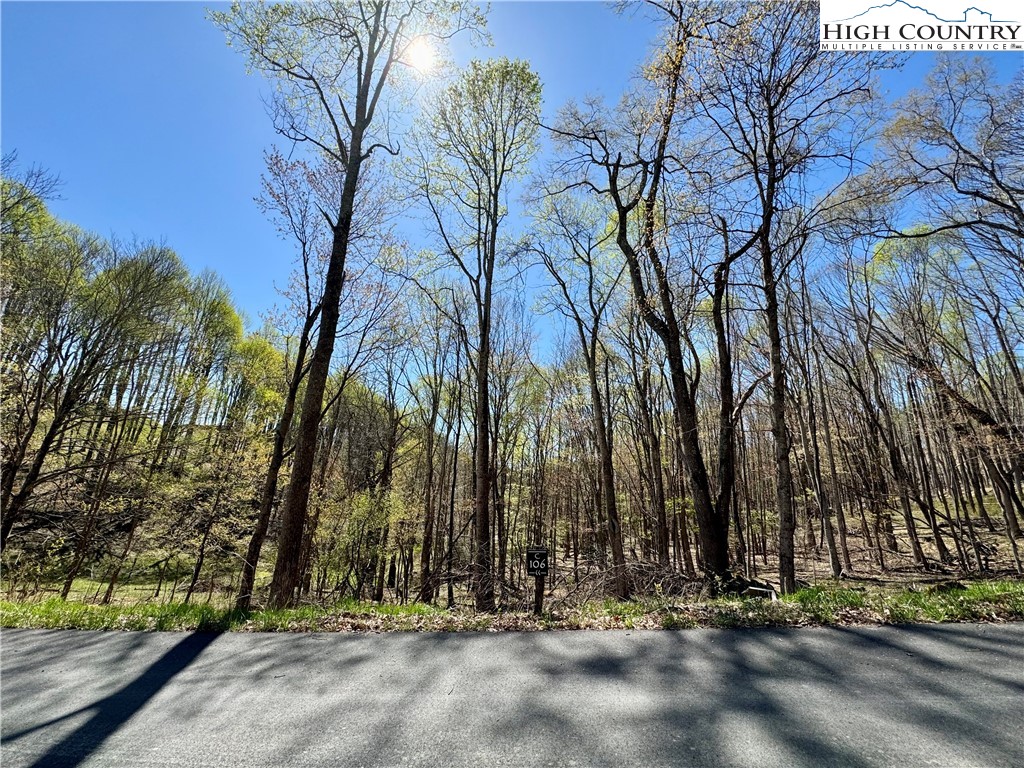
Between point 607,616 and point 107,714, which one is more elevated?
point 607,616

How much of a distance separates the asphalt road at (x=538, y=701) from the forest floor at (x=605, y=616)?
34cm

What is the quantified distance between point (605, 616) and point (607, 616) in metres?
0.02

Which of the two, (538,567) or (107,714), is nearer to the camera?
(107,714)

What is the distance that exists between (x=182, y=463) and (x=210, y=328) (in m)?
9.29

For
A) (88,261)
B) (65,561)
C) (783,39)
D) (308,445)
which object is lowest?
(65,561)

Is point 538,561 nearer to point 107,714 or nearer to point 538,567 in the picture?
point 538,567

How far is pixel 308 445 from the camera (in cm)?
659

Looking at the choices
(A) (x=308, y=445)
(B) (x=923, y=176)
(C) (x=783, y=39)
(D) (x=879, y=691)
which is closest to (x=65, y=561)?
(A) (x=308, y=445)

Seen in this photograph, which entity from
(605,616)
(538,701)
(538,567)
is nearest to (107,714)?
(538,701)

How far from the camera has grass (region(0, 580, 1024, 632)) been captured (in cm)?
430

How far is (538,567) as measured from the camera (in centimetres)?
514

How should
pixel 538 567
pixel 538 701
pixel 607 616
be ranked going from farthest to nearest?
1. pixel 538 567
2. pixel 607 616
3. pixel 538 701

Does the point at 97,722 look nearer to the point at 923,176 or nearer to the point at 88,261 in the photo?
the point at 88,261

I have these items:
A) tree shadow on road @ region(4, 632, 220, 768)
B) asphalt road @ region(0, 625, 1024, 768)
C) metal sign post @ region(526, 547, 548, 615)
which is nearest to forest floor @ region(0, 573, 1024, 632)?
metal sign post @ region(526, 547, 548, 615)
